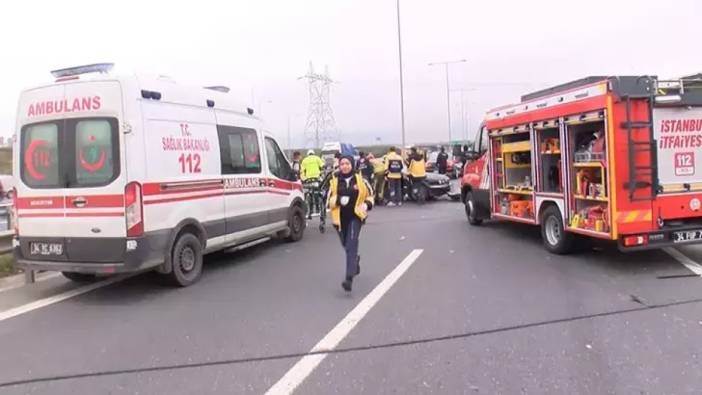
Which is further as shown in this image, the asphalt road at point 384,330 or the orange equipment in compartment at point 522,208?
the orange equipment in compartment at point 522,208

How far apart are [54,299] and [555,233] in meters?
7.09

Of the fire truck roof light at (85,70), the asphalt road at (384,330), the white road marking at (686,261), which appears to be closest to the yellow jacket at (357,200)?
the asphalt road at (384,330)

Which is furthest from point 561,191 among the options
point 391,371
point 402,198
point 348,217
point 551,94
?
point 402,198

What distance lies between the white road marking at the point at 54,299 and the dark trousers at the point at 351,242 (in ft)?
10.9

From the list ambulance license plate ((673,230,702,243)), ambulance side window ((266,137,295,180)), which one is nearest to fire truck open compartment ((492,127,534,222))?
ambulance license plate ((673,230,702,243))

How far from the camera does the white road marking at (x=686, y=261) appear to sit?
→ 7.64 meters

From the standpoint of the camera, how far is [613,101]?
7.43 metres

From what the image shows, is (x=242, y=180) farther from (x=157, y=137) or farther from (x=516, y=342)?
(x=516, y=342)

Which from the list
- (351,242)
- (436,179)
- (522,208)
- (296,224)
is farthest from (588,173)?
(436,179)

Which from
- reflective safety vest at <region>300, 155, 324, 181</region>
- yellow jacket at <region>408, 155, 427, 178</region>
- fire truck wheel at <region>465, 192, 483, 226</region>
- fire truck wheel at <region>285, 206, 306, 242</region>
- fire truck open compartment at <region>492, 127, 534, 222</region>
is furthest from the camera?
yellow jacket at <region>408, 155, 427, 178</region>

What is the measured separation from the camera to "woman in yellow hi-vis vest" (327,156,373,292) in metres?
7.05

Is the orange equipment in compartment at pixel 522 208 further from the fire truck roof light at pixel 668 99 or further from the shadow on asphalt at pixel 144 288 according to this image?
the shadow on asphalt at pixel 144 288

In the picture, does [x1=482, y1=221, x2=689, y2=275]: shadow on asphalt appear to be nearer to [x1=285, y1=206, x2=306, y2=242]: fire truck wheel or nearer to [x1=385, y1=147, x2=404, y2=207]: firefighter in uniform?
[x1=285, y1=206, x2=306, y2=242]: fire truck wheel

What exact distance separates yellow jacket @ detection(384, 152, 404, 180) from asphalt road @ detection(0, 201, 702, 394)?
Answer: 32.9ft
